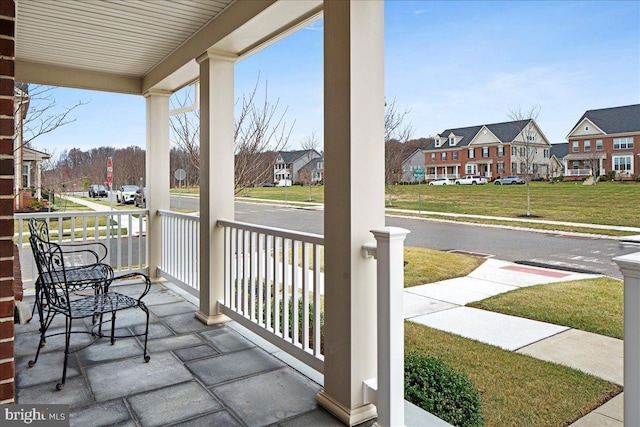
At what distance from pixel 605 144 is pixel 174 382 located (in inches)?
102

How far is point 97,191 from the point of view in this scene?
6273 millimetres

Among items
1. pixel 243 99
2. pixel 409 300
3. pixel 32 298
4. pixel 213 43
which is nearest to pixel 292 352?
pixel 409 300

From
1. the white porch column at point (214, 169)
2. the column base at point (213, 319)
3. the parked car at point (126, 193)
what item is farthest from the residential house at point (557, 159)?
the parked car at point (126, 193)

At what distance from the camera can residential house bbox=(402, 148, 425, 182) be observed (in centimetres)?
236

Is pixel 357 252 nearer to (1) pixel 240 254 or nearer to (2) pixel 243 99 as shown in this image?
(1) pixel 240 254

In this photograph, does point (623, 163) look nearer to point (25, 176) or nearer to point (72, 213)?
point (72, 213)

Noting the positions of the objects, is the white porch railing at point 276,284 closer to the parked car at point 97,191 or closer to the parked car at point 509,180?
the parked car at point 509,180

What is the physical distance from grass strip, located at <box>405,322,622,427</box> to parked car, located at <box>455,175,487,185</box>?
Answer: 1324 mm

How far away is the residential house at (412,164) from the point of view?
2359 millimetres

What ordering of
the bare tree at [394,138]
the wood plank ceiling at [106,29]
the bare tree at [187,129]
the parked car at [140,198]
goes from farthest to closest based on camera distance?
the bare tree at [187,129]
the parked car at [140,198]
the wood plank ceiling at [106,29]
the bare tree at [394,138]

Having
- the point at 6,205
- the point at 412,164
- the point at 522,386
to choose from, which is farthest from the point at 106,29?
the point at 522,386

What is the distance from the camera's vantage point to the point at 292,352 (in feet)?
9.68

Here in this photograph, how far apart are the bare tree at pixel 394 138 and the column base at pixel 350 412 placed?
1.13 m

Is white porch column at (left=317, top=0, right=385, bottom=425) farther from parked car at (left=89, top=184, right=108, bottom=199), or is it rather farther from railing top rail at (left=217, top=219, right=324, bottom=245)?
parked car at (left=89, top=184, right=108, bottom=199)
